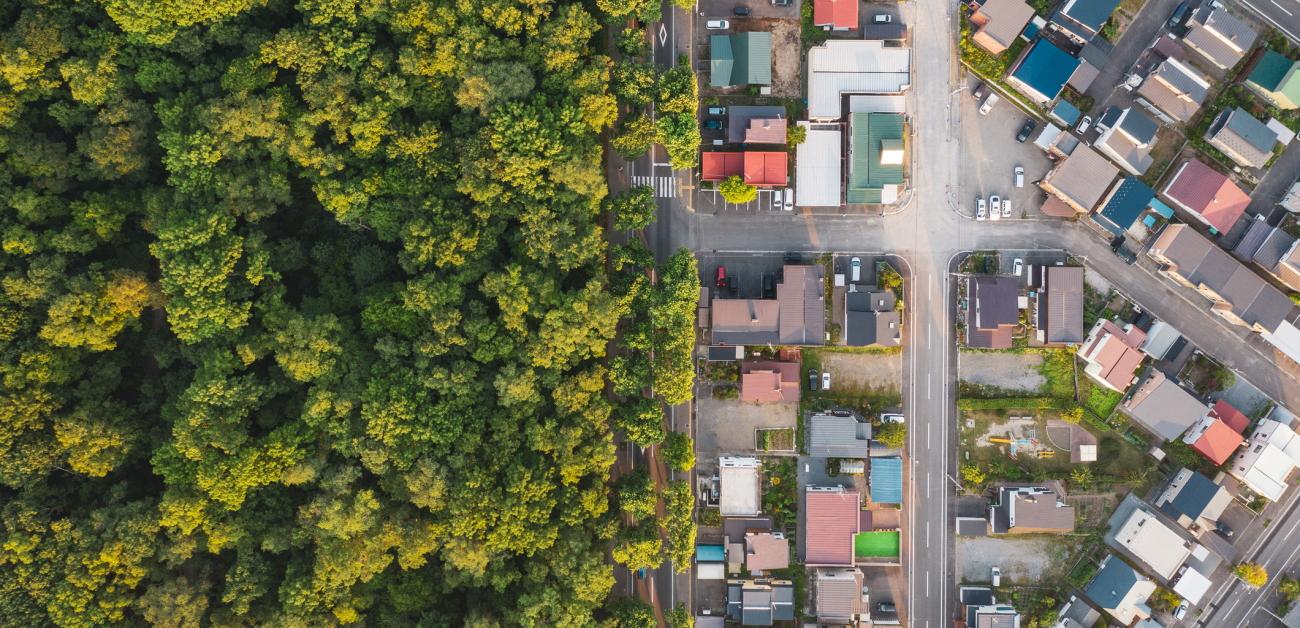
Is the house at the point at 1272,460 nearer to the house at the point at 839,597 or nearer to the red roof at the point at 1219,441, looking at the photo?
the red roof at the point at 1219,441

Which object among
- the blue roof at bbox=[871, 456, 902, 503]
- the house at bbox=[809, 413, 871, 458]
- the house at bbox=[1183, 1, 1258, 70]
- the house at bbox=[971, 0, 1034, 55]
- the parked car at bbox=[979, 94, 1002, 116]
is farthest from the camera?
the blue roof at bbox=[871, 456, 902, 503]

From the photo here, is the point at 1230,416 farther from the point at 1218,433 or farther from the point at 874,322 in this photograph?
the point at 874,322

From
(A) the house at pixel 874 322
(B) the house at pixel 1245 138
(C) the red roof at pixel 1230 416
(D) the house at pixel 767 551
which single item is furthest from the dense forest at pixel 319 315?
(B) the house at pixel 1245 138

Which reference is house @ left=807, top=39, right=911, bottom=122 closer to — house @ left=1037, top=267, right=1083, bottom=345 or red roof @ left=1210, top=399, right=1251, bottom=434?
house @ left=1037, top=267, right=1083, bottom=345

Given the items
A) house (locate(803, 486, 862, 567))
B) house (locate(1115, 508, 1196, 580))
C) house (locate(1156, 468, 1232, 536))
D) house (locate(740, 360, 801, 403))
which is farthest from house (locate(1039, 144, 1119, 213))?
house (locate(803, 486, 862, 567))

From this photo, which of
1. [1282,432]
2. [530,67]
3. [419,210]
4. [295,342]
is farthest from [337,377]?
[1282,432]

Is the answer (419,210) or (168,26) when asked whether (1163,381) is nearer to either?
(419,210)
